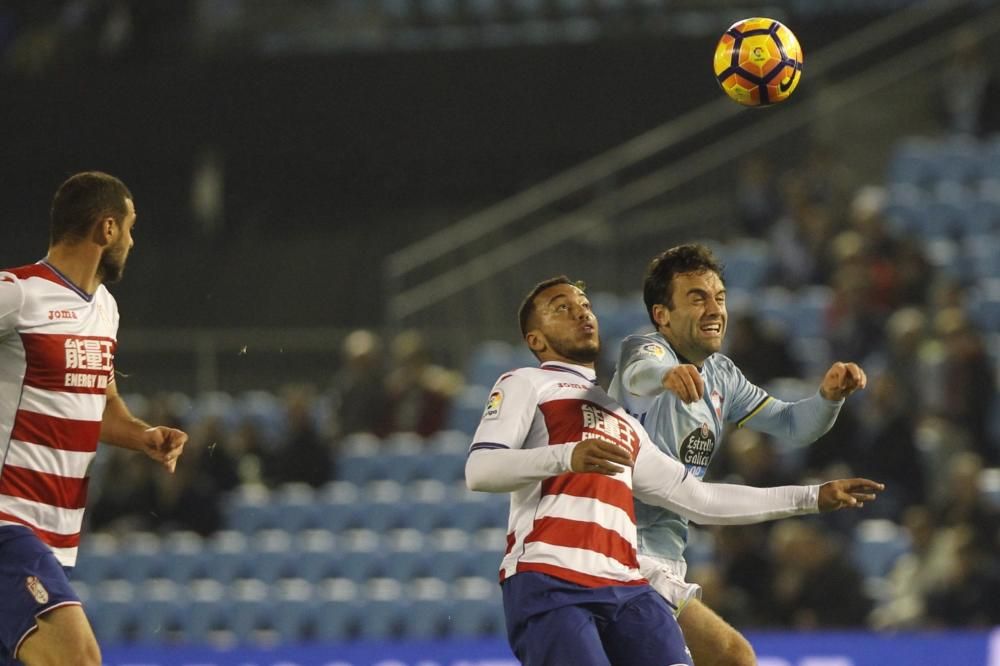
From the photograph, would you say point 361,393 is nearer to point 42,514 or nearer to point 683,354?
point 683,354

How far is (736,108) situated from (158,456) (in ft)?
38.7

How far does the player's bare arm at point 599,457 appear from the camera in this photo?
5.20 meters

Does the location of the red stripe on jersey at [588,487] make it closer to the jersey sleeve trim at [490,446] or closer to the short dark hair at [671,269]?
the jersey sleeve trim at [490,446]

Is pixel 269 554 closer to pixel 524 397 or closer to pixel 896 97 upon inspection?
pixel 896 97

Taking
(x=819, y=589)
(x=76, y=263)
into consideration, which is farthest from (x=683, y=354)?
(x=819, y=589)

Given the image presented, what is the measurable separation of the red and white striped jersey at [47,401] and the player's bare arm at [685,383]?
6.19ft

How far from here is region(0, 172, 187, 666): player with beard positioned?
5398 mm

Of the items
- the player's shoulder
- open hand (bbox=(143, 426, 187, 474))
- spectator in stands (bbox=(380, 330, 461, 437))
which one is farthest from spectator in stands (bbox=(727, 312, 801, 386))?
open hand (bbox=(143, 426, 187, 474))

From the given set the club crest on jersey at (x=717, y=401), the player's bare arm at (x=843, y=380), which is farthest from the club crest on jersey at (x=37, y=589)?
the player's bare arm at (x=843, y=380)

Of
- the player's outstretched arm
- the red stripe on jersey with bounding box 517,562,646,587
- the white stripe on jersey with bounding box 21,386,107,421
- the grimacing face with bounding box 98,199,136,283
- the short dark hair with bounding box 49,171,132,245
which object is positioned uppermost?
the short dark hair with bounding box 49,171,132,245

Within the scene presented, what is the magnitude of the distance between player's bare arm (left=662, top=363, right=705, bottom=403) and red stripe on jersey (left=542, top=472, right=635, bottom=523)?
16.4 inches

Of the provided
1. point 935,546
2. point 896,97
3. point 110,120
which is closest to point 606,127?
point 896,97

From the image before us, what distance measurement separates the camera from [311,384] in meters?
17.5

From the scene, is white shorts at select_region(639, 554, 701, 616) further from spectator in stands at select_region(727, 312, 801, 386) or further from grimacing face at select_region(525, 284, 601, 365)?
spectator in stands at select_region(727, 312, 801, 386)
